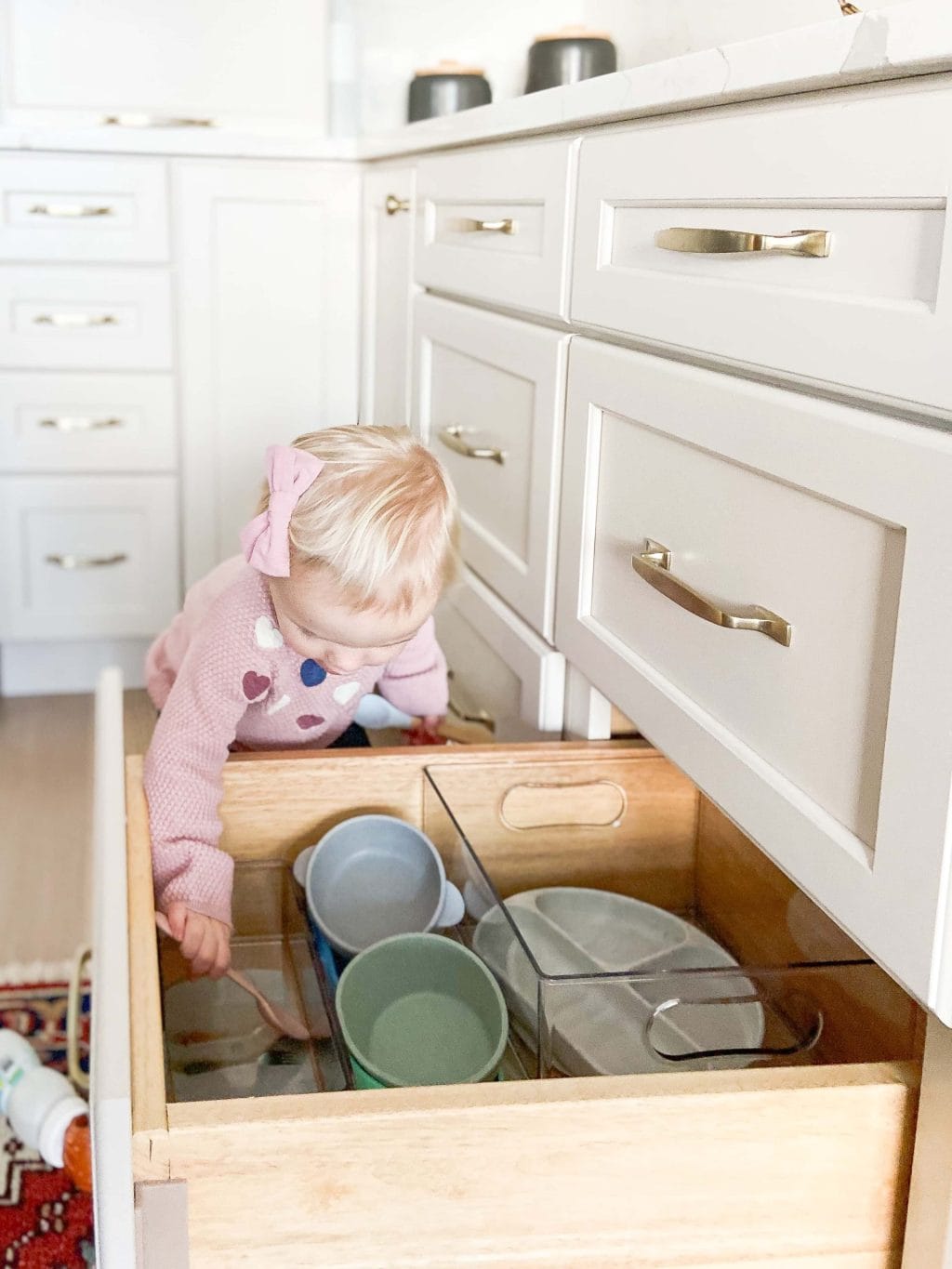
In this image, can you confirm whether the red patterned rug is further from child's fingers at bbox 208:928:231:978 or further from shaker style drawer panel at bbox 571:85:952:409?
shaker style drawer panel at bbox 571:85:952:409

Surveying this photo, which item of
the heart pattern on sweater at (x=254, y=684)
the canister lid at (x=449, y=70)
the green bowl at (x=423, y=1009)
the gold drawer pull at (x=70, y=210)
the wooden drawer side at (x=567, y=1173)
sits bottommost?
the green bowl at (x=423, y=1009)

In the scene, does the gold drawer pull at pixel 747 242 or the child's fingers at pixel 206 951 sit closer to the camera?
the gold drawer pull at pixel 747 242

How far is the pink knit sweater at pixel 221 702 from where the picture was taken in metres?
1.04

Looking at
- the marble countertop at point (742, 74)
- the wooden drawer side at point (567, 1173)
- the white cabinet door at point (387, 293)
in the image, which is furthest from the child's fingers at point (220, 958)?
the white cabinet door at point (387, 293)

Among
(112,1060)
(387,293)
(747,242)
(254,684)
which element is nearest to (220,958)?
(254,684)

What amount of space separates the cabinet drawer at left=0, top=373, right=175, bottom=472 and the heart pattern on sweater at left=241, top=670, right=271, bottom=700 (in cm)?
123

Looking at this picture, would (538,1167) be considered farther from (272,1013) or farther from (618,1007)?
(272,1013)

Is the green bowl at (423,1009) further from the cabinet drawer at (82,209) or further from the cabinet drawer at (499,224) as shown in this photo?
the cabinet drawer at (82,209)

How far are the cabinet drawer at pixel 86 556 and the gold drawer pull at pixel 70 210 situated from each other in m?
0.43

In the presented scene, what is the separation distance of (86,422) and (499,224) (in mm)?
1124

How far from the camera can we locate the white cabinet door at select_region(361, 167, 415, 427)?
6.39 ft

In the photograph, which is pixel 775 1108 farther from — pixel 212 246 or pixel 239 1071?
pixel 212 246

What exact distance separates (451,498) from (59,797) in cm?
111

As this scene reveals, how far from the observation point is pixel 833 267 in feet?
2.47
